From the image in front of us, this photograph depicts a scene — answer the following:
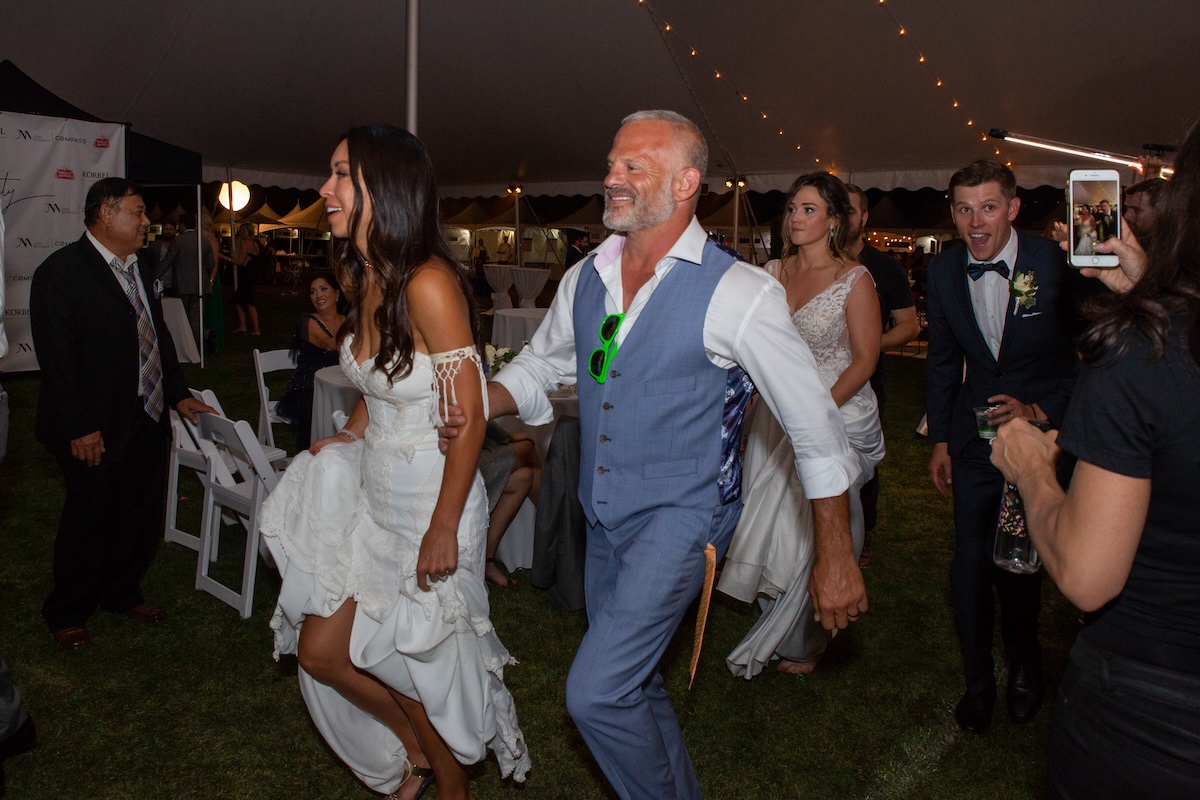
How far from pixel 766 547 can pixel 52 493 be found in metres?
4.66

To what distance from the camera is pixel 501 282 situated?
17781 mm

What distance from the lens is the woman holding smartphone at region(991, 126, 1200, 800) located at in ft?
3.98

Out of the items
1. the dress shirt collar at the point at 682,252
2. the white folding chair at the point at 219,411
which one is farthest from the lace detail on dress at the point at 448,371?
the white folding chair at the point at 219,411

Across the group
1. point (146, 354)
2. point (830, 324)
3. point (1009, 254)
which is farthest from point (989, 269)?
point (146, 354)

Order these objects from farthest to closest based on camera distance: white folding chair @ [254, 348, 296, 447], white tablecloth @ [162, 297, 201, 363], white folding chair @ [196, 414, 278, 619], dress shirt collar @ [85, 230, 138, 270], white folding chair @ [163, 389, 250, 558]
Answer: white tablecloth @ [162, 297, 201, 363] → white folding chair @ [254, 348, 296, 447] → white folding chair @ [163, 389, 250, 558] → white folding chair @ [196, 414, 278, 619] → dress shirt collar @ [85, 230, 138, 270]

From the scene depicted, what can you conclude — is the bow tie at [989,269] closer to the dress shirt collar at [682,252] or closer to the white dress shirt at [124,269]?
the dress shirt collar at [682,252]

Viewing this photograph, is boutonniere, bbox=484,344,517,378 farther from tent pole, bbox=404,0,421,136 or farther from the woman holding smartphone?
the woman holding smartphone

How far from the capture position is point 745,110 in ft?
42.5

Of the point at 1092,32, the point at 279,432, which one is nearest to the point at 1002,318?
the point at 279,432

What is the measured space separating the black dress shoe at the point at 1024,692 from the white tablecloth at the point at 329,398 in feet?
10.4

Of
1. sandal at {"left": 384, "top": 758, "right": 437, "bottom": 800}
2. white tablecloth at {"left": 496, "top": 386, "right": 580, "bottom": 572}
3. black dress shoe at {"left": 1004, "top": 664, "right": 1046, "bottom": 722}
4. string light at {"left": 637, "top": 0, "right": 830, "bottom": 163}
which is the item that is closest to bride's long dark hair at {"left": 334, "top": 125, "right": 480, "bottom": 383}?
sandal at {"left": 384, "top": 758, "right": 437, "bottom": 800}

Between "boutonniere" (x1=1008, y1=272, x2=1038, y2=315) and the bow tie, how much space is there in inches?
4.2

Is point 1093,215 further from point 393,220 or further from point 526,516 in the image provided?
point 526,516

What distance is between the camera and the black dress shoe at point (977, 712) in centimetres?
312
